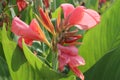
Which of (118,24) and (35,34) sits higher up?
(35,34)

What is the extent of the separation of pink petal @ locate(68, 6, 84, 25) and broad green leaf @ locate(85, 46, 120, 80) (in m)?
0.23

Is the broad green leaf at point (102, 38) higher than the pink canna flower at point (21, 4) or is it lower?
lower

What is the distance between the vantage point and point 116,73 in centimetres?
110

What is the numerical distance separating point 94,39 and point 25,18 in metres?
0.42

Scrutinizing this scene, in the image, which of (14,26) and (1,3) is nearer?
(14,26)

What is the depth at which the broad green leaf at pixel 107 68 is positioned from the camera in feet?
3.54

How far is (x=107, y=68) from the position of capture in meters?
1.10

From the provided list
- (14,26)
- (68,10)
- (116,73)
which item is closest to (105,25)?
(116,73)

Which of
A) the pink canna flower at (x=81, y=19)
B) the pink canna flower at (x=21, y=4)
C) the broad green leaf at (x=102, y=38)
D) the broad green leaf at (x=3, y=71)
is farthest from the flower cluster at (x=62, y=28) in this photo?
the pink canna flower at (x=21, y=4)

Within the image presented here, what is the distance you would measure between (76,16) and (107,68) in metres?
0.29

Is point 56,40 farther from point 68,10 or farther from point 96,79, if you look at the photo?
point 96,79

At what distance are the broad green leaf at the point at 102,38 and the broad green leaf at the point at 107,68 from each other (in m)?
0.08

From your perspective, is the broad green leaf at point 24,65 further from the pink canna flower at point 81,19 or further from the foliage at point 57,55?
the pink canna flower at point 81,19

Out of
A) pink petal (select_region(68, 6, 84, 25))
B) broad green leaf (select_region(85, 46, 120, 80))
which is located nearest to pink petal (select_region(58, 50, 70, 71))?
pink petal (select_region(68, 6, 84, 25))
